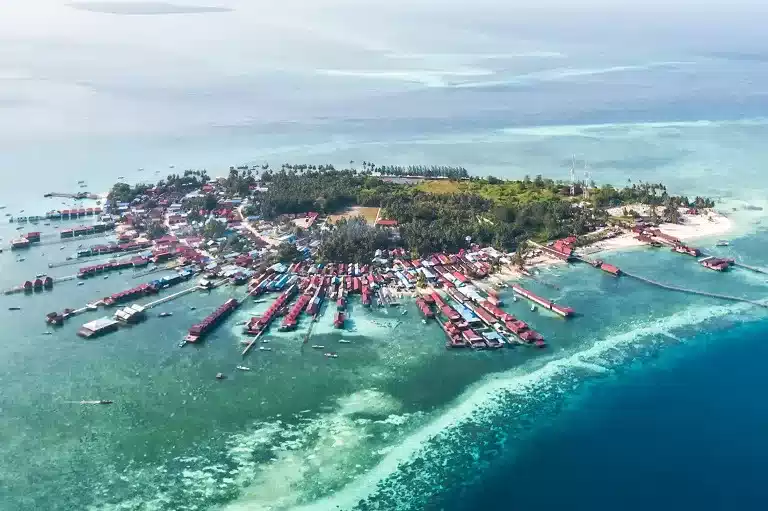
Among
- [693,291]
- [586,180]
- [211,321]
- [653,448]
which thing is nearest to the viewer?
[653,448]

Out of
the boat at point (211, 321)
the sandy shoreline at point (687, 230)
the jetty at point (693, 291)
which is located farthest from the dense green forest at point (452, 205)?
the boat at point (211, 321)

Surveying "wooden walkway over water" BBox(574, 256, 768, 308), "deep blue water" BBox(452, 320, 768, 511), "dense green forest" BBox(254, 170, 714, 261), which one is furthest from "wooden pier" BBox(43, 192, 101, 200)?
"deep blue water" BBox(452, 320, 768, 511)

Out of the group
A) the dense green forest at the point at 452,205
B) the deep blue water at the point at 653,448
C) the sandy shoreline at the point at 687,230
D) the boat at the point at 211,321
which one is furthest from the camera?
the sandy shoreline at the point at 687,230

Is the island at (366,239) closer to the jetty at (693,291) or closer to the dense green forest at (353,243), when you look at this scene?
the dense green forest at (353,243)

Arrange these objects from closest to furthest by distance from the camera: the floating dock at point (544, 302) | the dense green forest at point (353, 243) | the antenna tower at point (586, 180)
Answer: the floating dock at point (544, 302)
the dense green forest at point (353, 243)
the antenna tower at point (586, 180)

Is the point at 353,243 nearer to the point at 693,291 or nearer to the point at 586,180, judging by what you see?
the point at 693,291

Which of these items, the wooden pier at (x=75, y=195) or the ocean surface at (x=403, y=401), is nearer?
the ocean surface at (x=403, y=401)

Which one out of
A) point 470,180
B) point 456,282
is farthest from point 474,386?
point 470,180

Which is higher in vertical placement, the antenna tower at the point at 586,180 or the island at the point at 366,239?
the antenna tower at the point at 586,180

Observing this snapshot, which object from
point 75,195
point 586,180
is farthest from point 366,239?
point 75,195

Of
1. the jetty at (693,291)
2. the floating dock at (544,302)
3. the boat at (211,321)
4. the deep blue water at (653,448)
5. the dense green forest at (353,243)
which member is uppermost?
the dense green forest at (353,243)

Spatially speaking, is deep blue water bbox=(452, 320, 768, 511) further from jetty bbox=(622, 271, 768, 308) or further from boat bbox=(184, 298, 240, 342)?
boat bbox=(184, 298, 240, 342)
